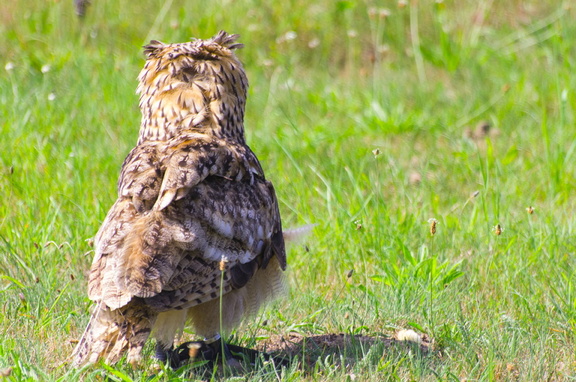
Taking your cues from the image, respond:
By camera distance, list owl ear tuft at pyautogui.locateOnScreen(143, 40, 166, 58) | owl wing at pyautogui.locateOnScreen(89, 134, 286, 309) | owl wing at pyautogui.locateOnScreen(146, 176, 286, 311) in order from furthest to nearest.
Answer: owl ear tuft at pyautogui.locateOnScreen(143, 40, 166, 58) < owl wing at pyautogui.locateOnScreen(146, 176, 286, 311) < owl wing at pyautogui.locateOnScreen(89, 134, 286, 309)

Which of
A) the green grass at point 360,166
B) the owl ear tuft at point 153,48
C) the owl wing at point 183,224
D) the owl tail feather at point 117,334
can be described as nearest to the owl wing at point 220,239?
the owl wing at point 183,224

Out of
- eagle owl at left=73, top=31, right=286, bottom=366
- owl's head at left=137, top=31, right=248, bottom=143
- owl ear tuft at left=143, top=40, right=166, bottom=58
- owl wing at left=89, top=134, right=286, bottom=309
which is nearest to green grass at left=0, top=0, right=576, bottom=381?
eagle owl at left=73, top=31, right=286, bottom=366

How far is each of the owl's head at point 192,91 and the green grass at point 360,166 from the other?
97 centimetres

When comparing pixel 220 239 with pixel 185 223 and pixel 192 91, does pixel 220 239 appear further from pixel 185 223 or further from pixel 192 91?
pixel 192 91

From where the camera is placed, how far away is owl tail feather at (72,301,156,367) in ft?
11.4

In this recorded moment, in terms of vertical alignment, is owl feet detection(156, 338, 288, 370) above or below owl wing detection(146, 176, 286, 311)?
below

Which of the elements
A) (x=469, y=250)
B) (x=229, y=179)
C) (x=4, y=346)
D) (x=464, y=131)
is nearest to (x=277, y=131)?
(x=464, y=131)

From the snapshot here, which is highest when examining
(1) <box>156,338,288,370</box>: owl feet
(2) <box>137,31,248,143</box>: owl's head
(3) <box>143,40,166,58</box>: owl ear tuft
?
(3) <box>143,40,166,58</box>: owl ear tuft

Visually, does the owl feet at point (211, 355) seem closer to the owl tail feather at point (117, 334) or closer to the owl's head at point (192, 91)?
the owl tail feather at point (117, 334)

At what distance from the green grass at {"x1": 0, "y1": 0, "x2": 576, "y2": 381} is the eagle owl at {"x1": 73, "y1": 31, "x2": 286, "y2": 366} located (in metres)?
0.26

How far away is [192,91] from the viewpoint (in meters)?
4.42

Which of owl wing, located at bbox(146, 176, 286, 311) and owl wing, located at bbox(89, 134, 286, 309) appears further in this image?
owl wing, located at bbox(146, 176, 286, 311)

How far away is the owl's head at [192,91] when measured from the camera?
4.36 meters

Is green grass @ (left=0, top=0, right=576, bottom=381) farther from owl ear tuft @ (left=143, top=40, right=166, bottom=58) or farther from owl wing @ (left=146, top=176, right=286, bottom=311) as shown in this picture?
owl ear tuft @ (left=143, top=40, right=166, bottom=58)
